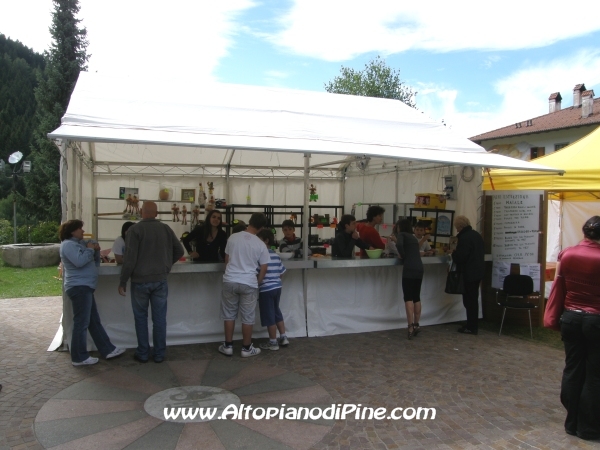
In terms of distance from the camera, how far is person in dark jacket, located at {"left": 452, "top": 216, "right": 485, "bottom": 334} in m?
6.51

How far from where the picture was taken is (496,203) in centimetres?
718

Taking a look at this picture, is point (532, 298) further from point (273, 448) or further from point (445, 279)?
point (273, 448)

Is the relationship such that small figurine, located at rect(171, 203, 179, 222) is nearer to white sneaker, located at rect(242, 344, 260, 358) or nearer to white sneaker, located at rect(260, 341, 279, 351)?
white sneaker, located at rect(260, 341, 279, 351)

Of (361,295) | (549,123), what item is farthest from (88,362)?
(549,123)

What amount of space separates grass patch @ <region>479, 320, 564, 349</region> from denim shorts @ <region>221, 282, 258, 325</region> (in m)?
3.57

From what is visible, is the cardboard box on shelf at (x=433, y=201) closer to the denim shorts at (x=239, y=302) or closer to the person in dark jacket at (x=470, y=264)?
the person in dark jacket at (x=470, y=264)

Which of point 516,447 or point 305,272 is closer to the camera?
point 516,447

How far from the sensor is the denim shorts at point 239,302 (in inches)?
209

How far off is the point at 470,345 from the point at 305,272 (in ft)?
7.32

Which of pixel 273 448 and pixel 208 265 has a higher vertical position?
pixel 208 265

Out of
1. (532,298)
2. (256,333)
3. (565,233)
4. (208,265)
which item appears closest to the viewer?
(208,265)

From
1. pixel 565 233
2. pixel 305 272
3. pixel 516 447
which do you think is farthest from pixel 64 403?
pixel 565 233

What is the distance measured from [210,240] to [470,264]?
3.43m

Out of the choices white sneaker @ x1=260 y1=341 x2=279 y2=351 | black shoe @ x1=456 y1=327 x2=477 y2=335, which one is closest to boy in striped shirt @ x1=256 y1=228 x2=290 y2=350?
white sneaker @ x1=260 y1=341 x2=279 y2=351
